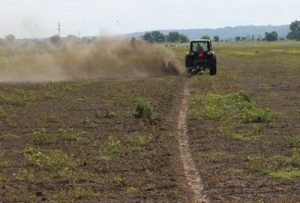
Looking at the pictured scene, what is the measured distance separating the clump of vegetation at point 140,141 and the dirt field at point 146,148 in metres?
0.03

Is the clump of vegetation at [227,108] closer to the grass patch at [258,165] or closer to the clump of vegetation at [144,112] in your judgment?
the clump of vegetation at [144,112]

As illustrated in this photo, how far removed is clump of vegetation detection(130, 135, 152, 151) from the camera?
16078 millimetres

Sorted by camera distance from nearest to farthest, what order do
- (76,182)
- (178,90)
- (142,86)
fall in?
(76,182) < (178,90) < (142,86)

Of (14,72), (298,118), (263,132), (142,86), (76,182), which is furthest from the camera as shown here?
(14,72)

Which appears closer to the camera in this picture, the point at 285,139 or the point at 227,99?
the point at 285,139

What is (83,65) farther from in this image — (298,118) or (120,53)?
(298,118)

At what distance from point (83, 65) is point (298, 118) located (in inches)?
1202

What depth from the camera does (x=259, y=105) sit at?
25500mm

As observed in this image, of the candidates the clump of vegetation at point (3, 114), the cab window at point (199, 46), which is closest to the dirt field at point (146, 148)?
the clump of vegetation at point (3, 114)

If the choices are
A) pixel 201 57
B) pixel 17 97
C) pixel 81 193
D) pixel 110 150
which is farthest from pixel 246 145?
pixel 201 57

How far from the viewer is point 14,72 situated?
47.2m

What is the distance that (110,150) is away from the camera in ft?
51.4

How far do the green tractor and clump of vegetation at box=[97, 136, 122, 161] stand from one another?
2620 cm

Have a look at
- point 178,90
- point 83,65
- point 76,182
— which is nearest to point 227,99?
point 178,90
